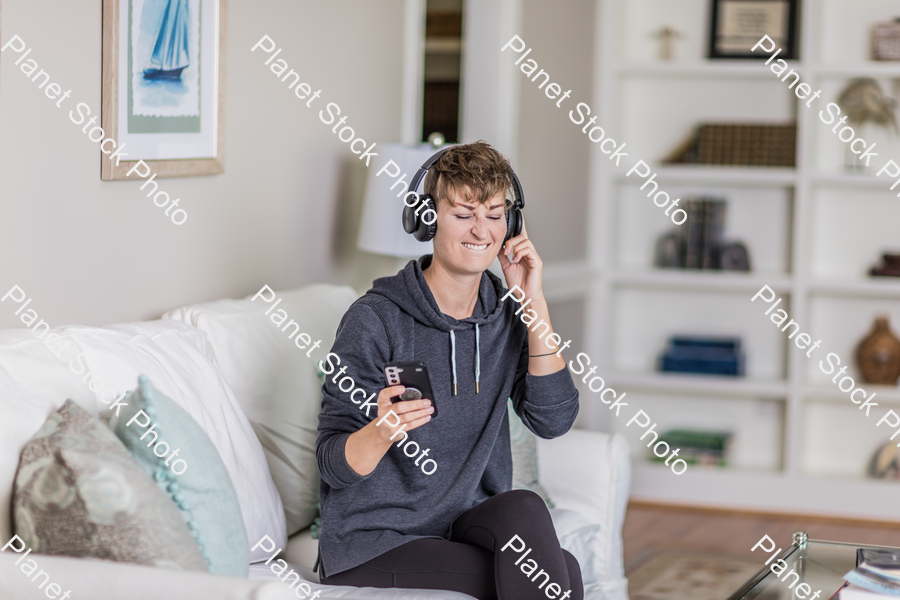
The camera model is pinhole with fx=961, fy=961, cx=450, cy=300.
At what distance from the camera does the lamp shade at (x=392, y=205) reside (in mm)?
2477

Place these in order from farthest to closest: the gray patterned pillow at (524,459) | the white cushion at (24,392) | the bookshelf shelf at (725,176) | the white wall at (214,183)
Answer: the bookshelf shelf at (725,176)
the gray patterned pillow at (524,459)
the white wall at (214,183)
the white cushion at (24,392)

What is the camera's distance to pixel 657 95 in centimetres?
372

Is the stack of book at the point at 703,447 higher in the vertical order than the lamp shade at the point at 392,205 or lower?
lower

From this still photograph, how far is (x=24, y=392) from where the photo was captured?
1.29m

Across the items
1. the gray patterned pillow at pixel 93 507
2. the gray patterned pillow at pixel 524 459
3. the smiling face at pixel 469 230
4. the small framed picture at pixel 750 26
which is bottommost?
the gray patterned pillow at pixel 524 459

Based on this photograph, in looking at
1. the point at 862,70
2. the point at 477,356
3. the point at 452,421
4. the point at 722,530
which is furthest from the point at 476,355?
the point at 862,70

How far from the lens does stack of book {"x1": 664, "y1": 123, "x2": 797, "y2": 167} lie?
3.49m

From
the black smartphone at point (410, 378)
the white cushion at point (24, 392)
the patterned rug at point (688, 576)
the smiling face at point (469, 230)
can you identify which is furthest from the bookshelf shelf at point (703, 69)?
the white cushion at point (24, 392)

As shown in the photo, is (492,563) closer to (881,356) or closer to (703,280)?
(703,280)

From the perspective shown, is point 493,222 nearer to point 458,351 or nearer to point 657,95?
point 458,351

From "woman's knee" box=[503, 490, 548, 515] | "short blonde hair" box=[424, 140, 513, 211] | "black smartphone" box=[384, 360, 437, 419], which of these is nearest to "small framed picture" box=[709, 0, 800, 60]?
"short blonde hair" box=[424, 140, 513, 211]

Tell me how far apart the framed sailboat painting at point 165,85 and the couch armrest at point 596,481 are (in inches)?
38.7

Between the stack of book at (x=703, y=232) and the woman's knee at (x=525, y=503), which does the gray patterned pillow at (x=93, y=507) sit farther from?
the stack of book at (x=703, y=232)

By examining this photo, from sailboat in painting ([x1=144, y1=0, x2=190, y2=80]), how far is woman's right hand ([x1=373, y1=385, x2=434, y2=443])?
88cm
